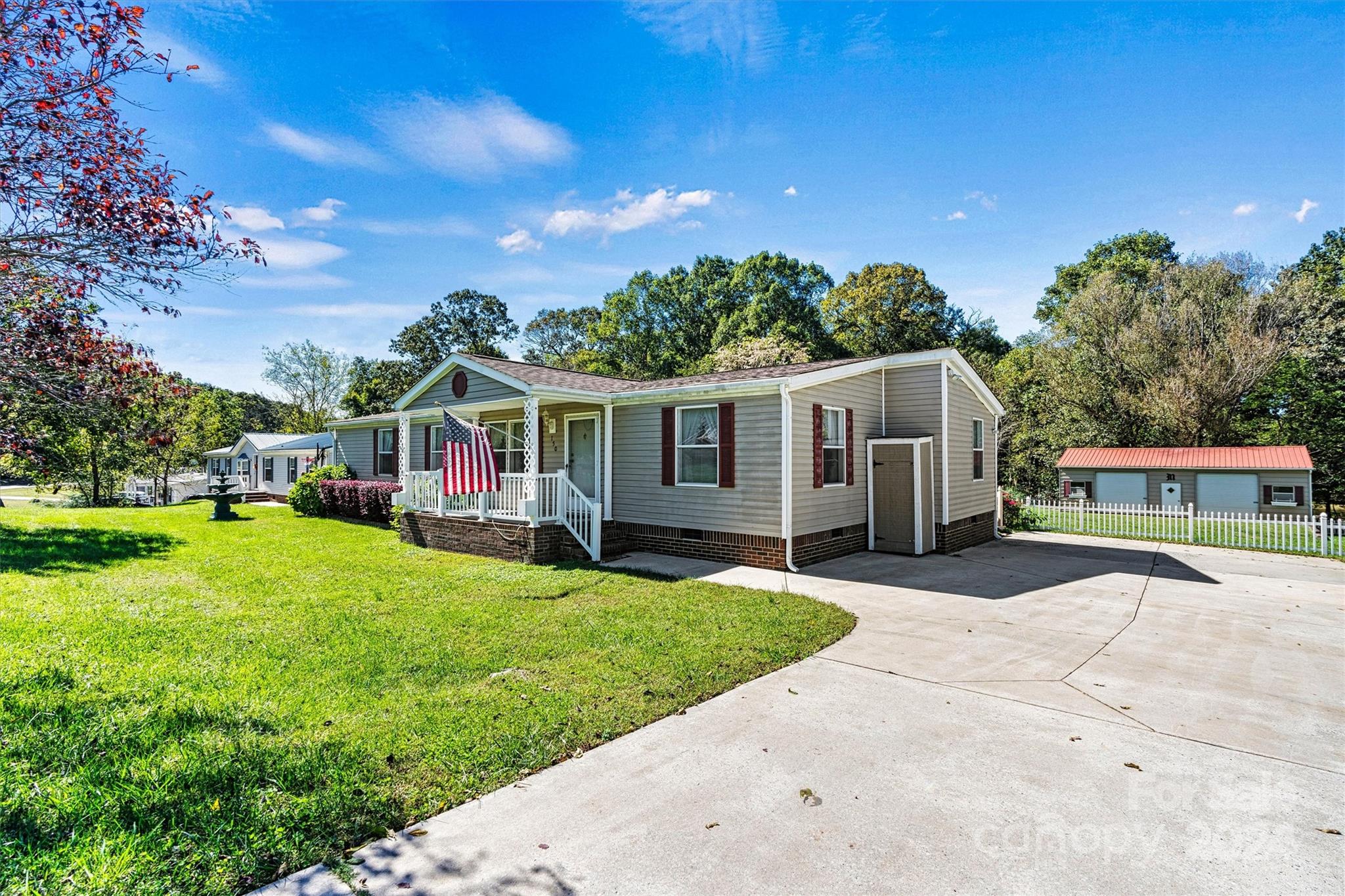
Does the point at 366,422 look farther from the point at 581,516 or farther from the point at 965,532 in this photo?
the point at 965,532

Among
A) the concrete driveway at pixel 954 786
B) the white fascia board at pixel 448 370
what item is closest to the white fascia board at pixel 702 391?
the white fascia board at pixel 448 370

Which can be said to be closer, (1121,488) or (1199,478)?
(1199,478)

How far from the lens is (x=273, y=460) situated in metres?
28.0

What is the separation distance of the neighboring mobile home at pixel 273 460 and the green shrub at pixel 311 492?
17.5 ft

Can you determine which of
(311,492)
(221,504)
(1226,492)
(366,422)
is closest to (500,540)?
(221,504)

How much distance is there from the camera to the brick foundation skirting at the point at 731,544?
1009 cm

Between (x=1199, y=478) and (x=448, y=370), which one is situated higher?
(x=448, y=370)

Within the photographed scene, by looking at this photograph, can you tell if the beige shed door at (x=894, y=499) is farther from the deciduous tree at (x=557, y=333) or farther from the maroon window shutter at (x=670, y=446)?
the deciduous tree at (x=557, y=333)

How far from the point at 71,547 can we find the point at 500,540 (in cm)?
809

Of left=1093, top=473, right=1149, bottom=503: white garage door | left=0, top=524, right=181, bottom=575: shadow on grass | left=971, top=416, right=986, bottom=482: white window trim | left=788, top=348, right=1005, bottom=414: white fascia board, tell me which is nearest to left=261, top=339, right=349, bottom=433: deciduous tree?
left=0, top=524, right=181, bottom=575: shadow on grass

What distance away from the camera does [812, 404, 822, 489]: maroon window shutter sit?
10.5 m

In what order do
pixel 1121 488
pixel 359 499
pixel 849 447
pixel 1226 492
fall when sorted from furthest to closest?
pixel 1121 488
pixel 1226 492
pixel 359 499
pixel 849 447

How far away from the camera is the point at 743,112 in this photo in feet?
39.0

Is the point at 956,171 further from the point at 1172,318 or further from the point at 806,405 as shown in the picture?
the point at 1172,318
